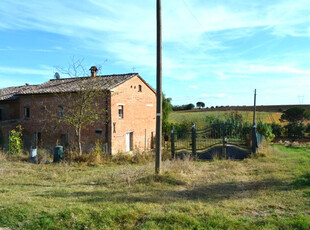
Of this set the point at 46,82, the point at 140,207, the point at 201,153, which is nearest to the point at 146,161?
the point at 201,153

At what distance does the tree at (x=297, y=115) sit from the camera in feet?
82.5

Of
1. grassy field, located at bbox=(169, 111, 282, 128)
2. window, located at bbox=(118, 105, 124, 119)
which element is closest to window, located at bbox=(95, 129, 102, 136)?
window, located at bbox=(118, 105, 124, 119)

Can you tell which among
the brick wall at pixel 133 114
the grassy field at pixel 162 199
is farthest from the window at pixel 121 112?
the grassy field at pixel 162 199

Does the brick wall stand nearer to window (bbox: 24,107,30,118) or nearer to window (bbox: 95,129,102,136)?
window (bbox: 95,129,102,136)

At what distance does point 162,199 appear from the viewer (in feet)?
19.7

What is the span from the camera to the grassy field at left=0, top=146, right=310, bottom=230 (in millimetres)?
4715

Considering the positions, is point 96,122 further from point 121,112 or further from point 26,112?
point 26,112

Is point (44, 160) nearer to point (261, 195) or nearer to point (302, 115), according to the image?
point (261, 195)

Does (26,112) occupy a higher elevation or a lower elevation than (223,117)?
higher

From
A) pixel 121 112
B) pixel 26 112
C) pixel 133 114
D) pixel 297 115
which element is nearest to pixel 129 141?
pixel 133 114

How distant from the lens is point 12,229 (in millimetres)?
4641

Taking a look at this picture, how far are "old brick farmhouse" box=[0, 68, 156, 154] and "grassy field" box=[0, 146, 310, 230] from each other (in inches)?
313

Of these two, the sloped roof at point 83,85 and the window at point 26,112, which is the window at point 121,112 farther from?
the window at point 26,112

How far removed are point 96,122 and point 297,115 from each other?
20.7 metres
